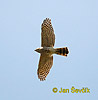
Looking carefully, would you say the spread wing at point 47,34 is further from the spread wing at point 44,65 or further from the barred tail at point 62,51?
the spread wing at point 44,65

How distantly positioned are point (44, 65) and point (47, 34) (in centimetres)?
173

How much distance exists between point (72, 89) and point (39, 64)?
2.21 meters

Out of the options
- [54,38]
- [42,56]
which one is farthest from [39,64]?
[54,38]

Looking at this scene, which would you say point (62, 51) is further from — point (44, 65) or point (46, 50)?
point (44, 65)

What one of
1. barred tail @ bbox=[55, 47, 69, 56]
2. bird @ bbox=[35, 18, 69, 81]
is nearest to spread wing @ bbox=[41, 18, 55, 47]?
bird @ bbox=[35, 18, 69, 81]

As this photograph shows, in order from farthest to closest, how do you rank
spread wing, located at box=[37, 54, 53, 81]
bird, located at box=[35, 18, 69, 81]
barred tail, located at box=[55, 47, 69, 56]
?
1. spread wing, located at box=[37, 54, 53, 81]
2. bird, located at box=[35, 18, 69, 81]
3. barred tail, located at box=[55, 47, 69, 56]

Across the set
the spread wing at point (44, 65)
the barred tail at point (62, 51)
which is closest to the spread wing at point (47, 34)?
the barred tail at point (62, 51)

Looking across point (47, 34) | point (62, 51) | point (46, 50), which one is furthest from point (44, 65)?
point (47, 34)

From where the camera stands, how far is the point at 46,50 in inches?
701

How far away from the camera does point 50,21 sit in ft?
57.9

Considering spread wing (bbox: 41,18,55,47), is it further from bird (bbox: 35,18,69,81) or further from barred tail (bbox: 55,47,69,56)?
barred tail (bbox: 55,47,69,56)

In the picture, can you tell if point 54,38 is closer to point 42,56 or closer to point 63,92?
point 42,56

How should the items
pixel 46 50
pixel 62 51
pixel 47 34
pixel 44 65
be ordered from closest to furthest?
pixel 62 51
pixel 47 34
pixel 46 50
pixel 44 65

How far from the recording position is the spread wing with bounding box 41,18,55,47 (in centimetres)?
1750
